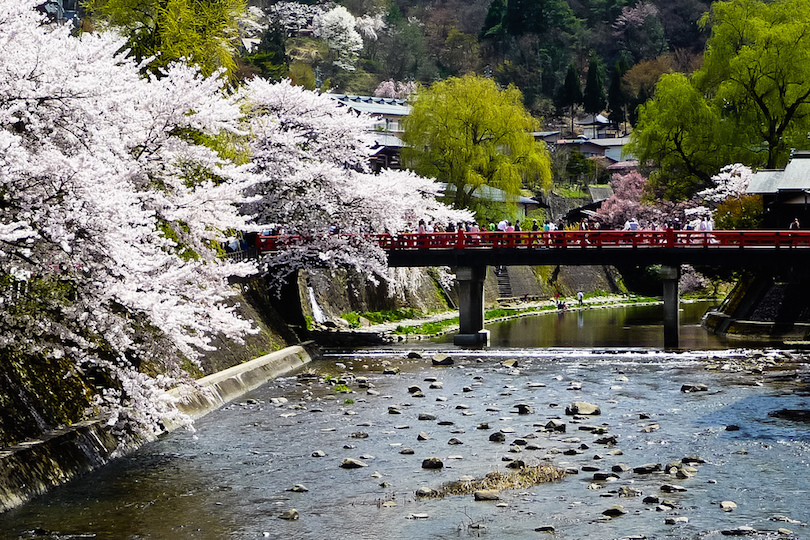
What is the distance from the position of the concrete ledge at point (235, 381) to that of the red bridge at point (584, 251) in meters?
5.20

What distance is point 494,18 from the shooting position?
12600 cm

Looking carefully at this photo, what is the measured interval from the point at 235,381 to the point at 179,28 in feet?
32.1

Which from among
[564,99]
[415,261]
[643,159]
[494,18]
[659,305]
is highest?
[494,18]

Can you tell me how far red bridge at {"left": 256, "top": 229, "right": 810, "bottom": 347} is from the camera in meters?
38.8

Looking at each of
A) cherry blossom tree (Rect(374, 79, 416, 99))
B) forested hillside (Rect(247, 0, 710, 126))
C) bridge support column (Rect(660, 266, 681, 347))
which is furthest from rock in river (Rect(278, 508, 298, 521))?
cherry blossom tree (Rect(374, 79, 416, 99))

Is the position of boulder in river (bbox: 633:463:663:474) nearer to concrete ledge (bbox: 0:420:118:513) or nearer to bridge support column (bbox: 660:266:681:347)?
concrete ledge (bbox: 0:420:118:513)

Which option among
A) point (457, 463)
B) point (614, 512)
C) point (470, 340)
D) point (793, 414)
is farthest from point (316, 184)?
point (614, 512)

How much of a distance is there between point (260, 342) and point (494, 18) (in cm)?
9833

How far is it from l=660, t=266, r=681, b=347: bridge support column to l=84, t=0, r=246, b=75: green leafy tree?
19.1m

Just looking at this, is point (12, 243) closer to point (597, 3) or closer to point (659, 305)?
point (659, 305)

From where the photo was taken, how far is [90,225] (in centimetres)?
1642

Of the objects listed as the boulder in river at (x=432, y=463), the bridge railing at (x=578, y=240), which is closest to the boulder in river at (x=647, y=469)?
the boulder in river at (x=432, y=463)

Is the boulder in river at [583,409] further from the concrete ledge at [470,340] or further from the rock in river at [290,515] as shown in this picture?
the concrete ledge at [470,340]

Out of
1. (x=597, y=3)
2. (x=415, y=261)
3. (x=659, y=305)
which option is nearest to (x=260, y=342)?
(x=415, y=261)
